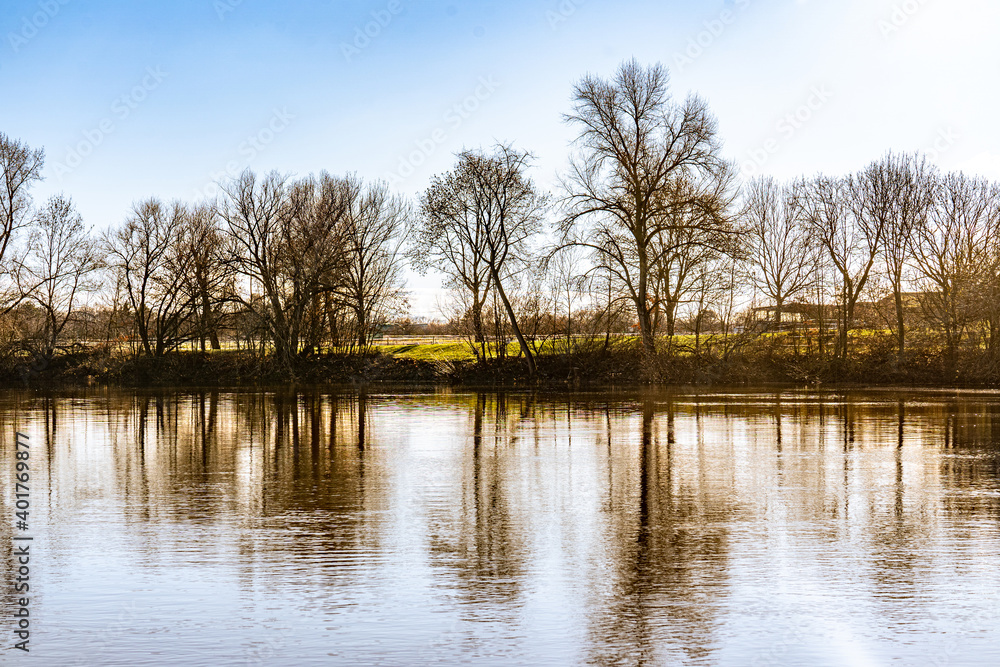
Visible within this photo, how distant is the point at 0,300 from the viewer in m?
49.1

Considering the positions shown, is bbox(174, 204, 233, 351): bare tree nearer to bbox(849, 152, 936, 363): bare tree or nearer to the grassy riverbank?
the grassy riverbank

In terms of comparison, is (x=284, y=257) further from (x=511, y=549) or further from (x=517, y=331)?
(x=511, y=549)

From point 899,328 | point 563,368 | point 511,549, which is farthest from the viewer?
point 563,368

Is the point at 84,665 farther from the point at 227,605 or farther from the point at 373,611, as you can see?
the point at 373,611

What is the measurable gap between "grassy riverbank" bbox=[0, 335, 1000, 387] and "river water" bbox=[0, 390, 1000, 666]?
21304mm

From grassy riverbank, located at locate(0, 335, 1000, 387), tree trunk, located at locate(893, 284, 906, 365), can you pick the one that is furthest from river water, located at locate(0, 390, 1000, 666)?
tree trunk, located at locate(893, 284, 906, 365)

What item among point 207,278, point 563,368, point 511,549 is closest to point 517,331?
point 563,368

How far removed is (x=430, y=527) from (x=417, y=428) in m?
11.3

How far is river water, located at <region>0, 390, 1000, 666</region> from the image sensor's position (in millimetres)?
7016

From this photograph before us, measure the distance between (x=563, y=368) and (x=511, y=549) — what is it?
33.8 meters

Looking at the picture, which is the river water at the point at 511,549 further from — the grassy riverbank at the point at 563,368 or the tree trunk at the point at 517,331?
the tree trunk at the point at 517,331

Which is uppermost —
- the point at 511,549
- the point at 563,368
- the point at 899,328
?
the point at 899,328

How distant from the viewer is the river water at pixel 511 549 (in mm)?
7016

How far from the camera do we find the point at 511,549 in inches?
385
